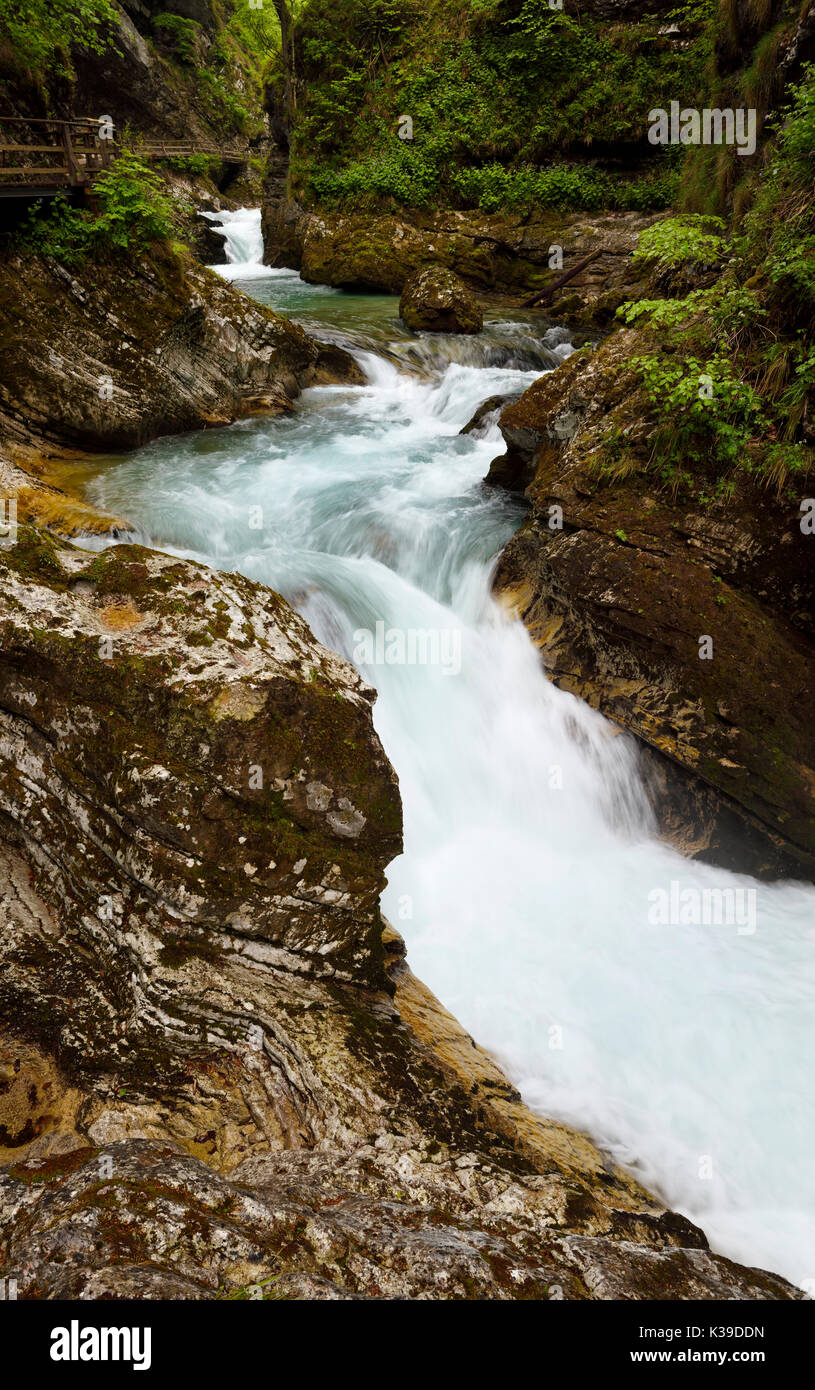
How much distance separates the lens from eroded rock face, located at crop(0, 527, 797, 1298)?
7.11 feet

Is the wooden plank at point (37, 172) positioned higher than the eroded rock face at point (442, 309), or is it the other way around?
the eroded rock face at point (442, 309)

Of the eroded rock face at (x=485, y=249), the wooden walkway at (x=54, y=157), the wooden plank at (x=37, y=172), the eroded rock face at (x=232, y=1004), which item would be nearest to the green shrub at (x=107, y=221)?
the wooden walkway at (x=54, y=157)

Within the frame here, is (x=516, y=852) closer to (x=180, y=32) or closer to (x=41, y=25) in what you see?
(x=41, y=25)

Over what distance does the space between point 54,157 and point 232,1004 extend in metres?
13.4

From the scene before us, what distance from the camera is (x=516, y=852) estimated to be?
667cm

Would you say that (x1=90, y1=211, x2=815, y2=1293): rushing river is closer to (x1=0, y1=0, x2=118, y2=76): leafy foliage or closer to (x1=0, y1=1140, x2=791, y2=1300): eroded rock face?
(x1=0, y1=1140, x2=791, y2=1300): eroded rock face

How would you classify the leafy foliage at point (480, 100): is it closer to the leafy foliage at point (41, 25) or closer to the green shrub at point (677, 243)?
the leafy foliage at point (41, 25)

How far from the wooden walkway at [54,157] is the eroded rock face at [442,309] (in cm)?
601

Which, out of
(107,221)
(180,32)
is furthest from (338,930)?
(180,32)

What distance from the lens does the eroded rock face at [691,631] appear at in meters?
6.04

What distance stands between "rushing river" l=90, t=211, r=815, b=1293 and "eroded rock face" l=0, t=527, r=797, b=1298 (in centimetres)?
98

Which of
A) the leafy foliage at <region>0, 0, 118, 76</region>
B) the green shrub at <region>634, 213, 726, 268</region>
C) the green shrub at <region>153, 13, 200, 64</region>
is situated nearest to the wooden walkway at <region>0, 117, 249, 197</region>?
the leafy foliage at <region>0, 0, 118, 76</region>

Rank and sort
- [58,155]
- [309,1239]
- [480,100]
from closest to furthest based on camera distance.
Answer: [309,1239] < [58,155] < [480,100]
